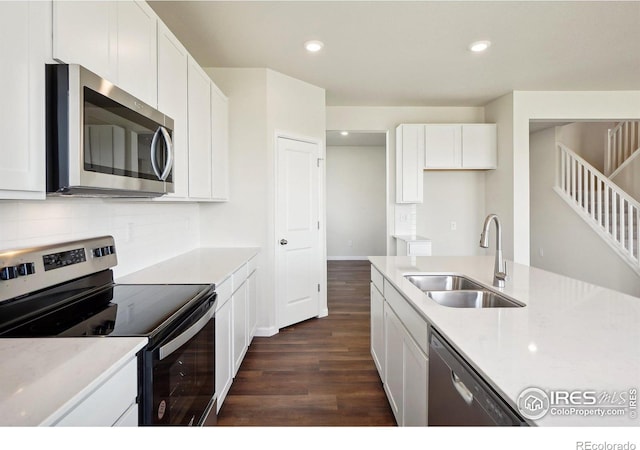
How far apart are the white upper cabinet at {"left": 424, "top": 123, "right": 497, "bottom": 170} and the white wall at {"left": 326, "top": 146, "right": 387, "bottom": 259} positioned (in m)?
3.27

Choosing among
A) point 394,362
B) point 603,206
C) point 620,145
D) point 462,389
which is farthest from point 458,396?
point 620,145

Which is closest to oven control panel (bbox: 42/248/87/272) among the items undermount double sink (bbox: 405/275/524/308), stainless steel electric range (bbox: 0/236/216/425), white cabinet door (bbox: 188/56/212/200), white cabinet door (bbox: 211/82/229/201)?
stainless steel electric range (bbox: 0/236/216/425)

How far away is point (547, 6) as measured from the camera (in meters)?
2.40

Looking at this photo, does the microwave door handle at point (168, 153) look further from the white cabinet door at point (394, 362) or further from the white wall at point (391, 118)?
the white wall at point (391, 118)

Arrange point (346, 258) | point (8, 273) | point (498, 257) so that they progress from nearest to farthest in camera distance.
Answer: point (8, 273) → point (498, 257) → point (346, 258)

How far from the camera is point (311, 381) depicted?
250 cm

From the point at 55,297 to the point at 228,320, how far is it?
3.27ft

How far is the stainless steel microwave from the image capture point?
1.11 metres

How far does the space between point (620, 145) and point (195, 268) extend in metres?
6.55

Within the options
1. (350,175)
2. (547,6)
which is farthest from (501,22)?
(350,175)

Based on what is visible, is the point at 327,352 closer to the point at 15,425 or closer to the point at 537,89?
the point at 15,425

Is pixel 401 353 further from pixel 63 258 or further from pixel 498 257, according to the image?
pixel 63 258

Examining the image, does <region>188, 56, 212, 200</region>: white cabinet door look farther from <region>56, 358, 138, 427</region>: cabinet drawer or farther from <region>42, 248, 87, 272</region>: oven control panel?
<region>56, 358, 138, 427</region>: cabinet drawer
